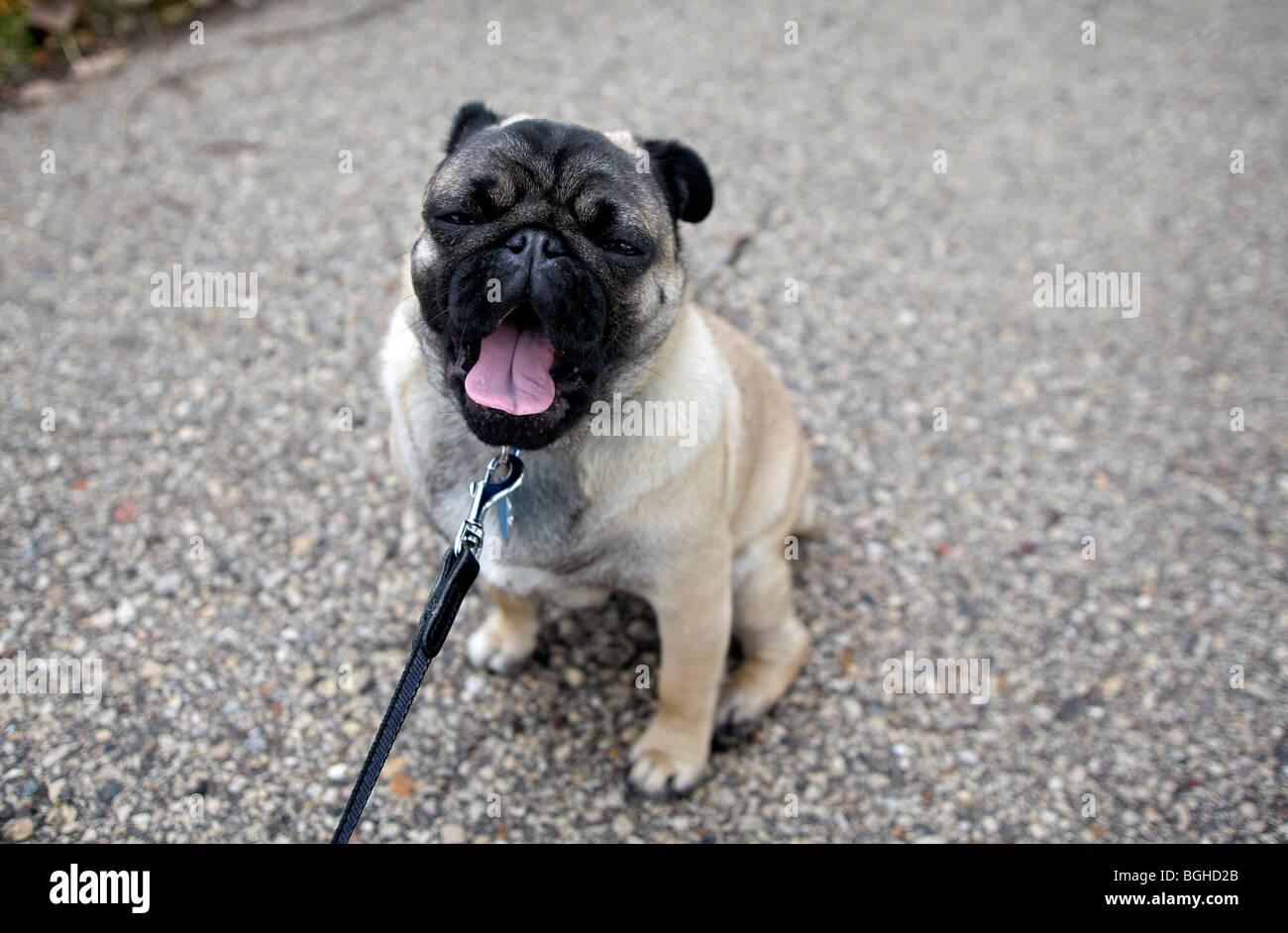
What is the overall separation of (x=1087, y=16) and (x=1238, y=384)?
14.4 ft

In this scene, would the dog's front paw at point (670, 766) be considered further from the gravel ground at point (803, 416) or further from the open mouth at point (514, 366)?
the open mouth at point (514, 366)

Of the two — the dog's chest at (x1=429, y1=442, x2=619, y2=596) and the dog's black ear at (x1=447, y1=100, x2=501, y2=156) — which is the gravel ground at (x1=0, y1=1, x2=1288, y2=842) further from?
the dog's black ear at (x1=447, y1=100, x2=501, y2=156)

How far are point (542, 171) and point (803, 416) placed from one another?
2.57m

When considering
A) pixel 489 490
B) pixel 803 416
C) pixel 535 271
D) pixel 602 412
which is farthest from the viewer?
pixel 803 416

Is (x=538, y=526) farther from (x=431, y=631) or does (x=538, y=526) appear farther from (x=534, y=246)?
(x=534, y=246)

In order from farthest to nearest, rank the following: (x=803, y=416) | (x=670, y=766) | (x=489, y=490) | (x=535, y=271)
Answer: (x=803, y=416) → (x=670, y=766) → (x=489, y=490) → (x=535, y=271)

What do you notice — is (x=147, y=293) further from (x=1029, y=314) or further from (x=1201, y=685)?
(x=1201, y=685)

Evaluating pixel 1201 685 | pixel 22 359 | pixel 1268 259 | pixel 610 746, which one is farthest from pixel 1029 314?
pixel 22 359

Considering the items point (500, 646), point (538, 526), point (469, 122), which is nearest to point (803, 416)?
point (500, 646)

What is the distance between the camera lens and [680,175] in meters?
2.65

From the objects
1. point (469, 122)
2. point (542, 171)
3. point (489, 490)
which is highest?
point (469, 122)

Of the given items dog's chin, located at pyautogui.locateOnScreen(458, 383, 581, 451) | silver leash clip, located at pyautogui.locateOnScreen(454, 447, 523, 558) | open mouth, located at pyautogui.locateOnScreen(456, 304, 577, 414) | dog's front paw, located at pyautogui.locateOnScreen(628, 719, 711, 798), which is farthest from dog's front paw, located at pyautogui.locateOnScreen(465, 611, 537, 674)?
open mouth, located at pyautogui.locateOnScreen(456, 304, 577, 414)

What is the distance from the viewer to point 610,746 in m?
3.37
